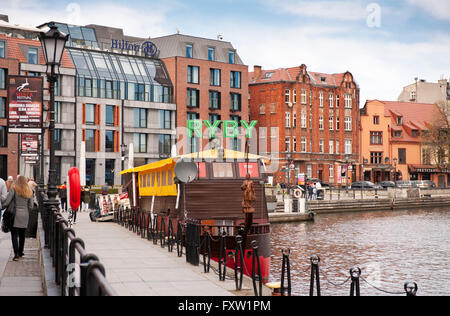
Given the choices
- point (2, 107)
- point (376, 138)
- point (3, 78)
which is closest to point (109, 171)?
point (2, 107)

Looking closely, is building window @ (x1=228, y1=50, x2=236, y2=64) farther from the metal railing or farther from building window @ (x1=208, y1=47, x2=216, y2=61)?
the metal railing

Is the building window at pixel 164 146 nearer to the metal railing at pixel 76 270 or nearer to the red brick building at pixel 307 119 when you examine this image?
the red brick building at pixel 307 119

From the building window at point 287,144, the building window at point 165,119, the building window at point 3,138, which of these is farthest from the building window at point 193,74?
the building window at point 3,138

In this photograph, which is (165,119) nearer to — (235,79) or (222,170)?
(235,79)

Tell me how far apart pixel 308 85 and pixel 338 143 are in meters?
9.39

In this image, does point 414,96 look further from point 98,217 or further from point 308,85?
point 98,217

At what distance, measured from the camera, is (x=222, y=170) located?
2191 centimetres

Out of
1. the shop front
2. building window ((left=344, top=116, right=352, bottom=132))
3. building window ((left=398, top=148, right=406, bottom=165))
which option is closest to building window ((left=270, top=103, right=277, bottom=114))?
building window ((left=344, top=116, right=352, bottom=132))

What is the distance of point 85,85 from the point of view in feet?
229

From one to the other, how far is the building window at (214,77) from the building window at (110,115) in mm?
13938

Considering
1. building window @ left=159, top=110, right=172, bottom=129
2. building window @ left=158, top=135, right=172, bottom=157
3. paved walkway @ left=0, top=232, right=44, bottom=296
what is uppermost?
building window @ left=159, top=110, right=172, bottom=129

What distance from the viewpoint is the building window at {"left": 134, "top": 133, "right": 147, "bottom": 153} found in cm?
7425

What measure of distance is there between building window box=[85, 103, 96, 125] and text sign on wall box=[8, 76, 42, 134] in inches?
1927
